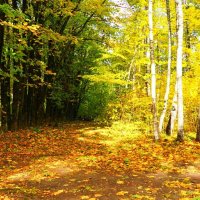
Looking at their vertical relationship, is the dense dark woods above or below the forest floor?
above

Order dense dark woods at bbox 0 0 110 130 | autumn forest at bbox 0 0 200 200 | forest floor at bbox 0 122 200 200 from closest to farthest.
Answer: forest floor at bbox 0 122 200 200 < autumn forest at bbox 0 0 200 200 < dense dark woods at bbox 0 0 110 130

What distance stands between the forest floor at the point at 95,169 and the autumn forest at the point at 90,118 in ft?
0.09

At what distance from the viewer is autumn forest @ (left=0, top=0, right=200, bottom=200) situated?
8.82 meters

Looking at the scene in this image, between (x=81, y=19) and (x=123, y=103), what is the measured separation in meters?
6.89

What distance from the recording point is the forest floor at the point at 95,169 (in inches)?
311

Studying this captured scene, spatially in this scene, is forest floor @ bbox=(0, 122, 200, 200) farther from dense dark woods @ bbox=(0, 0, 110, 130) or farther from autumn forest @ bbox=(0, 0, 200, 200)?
dense dark woods @ bbox=(0, 0, 110, 130)

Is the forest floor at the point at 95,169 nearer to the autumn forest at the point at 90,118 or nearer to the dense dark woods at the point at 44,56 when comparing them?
the autumn forest at the point at 90,118

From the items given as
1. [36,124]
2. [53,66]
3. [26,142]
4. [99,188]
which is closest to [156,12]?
[53,66]

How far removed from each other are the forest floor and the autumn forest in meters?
0.03

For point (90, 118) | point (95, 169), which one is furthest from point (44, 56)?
point (95, 169)

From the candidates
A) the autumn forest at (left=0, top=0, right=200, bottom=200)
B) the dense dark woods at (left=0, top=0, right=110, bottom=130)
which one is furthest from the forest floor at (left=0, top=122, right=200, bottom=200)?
the dense dark woods at (left=0, top=0, right=110, bottom=130)

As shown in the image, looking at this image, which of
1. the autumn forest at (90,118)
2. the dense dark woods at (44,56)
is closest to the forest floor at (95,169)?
the autumn forest at (90,118)

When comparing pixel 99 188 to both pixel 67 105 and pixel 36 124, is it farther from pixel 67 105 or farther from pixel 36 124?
pixel 67 105

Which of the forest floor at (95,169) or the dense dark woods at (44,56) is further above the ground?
the dense dark woods at (44,56)
